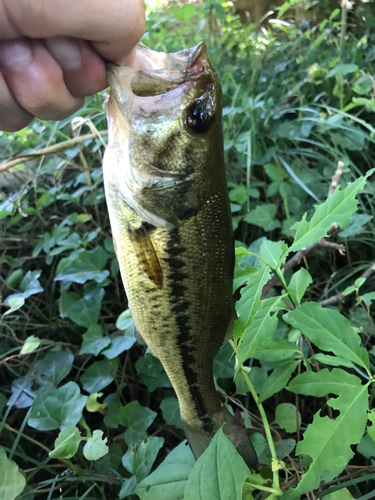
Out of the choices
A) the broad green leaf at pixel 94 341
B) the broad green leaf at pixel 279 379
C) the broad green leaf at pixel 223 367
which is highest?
the broad green leaf at pixel 279 379

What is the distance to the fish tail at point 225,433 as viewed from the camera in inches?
34.1

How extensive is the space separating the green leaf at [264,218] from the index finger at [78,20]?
3.44 ft

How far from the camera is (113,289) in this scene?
175 centimetres

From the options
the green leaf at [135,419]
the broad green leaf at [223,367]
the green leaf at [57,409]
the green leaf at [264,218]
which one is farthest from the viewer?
the green leaf at [264,218]

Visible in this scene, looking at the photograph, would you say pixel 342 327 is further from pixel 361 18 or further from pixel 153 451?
pixel 361 18

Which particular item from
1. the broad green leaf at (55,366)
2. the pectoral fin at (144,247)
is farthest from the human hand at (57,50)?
the broad green leaf at (55,366)

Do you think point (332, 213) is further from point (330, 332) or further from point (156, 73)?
point (156, 73)

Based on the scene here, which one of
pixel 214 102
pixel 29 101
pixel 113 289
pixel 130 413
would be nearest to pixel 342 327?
pixel 214 102

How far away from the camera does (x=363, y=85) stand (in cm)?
201

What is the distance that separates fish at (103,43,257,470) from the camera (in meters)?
0.84

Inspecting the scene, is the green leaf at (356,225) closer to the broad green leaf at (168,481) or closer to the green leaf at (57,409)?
the broad green leaf at (168,481)

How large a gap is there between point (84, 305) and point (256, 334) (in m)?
1.00

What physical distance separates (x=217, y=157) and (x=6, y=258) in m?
1.40

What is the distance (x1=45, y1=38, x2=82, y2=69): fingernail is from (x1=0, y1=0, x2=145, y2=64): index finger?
2.2 inches
